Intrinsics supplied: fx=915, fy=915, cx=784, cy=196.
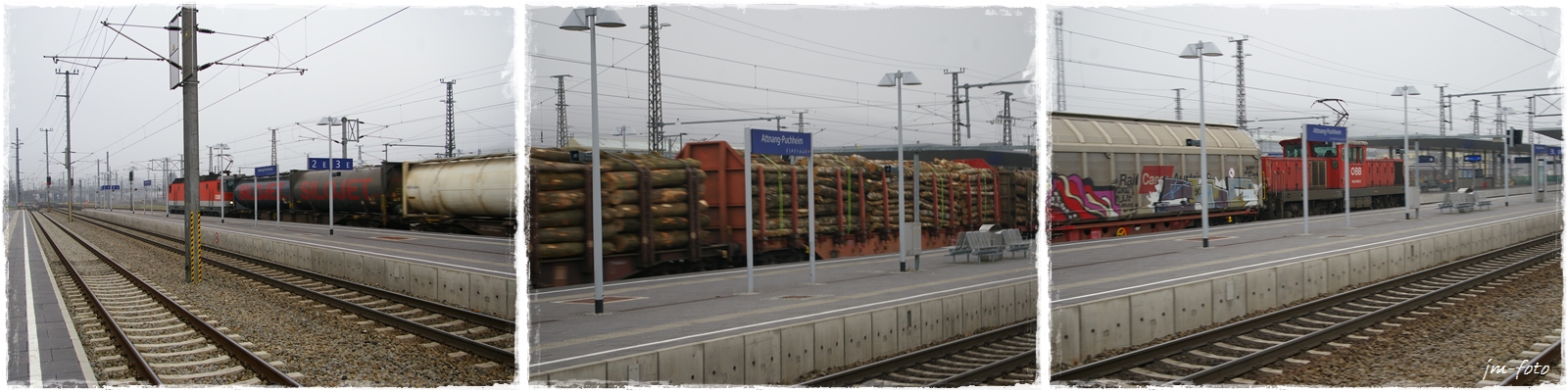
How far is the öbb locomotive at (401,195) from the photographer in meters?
23.5

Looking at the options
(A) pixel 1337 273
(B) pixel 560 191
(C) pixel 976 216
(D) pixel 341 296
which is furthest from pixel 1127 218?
(D) pixel 341 296

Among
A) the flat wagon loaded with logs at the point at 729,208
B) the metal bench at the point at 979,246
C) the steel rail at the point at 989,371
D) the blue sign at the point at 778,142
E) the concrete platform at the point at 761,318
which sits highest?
the blue sign at the point at 778,142

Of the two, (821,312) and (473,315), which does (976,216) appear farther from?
(473,315)

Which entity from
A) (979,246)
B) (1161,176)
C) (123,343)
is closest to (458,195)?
(123,343)

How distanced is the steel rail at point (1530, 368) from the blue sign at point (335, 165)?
36.8 meters

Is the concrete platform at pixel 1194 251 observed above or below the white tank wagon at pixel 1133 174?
below

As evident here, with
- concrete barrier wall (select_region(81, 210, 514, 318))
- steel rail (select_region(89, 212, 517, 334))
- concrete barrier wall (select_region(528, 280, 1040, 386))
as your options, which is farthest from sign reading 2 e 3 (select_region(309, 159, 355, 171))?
concrete barrier wall (select_region(528, 280, 1040, 386))

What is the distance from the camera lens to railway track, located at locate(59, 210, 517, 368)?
421 inches

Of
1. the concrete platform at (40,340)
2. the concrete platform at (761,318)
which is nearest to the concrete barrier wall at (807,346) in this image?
the concrete platform at (761,318)

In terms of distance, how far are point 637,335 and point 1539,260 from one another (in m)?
21.2

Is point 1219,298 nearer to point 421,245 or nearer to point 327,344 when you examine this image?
point 327,344

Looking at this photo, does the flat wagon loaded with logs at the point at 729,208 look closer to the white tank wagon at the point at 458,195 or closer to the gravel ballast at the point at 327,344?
the gravel ballast at the point at 327,344

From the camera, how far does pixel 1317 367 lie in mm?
9469

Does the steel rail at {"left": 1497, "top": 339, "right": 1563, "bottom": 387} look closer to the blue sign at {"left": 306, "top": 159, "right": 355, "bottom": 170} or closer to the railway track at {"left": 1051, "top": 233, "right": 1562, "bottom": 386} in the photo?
the railway track at {"left": 1051, "top": 233, "right": 1562, "bottom": 386}
